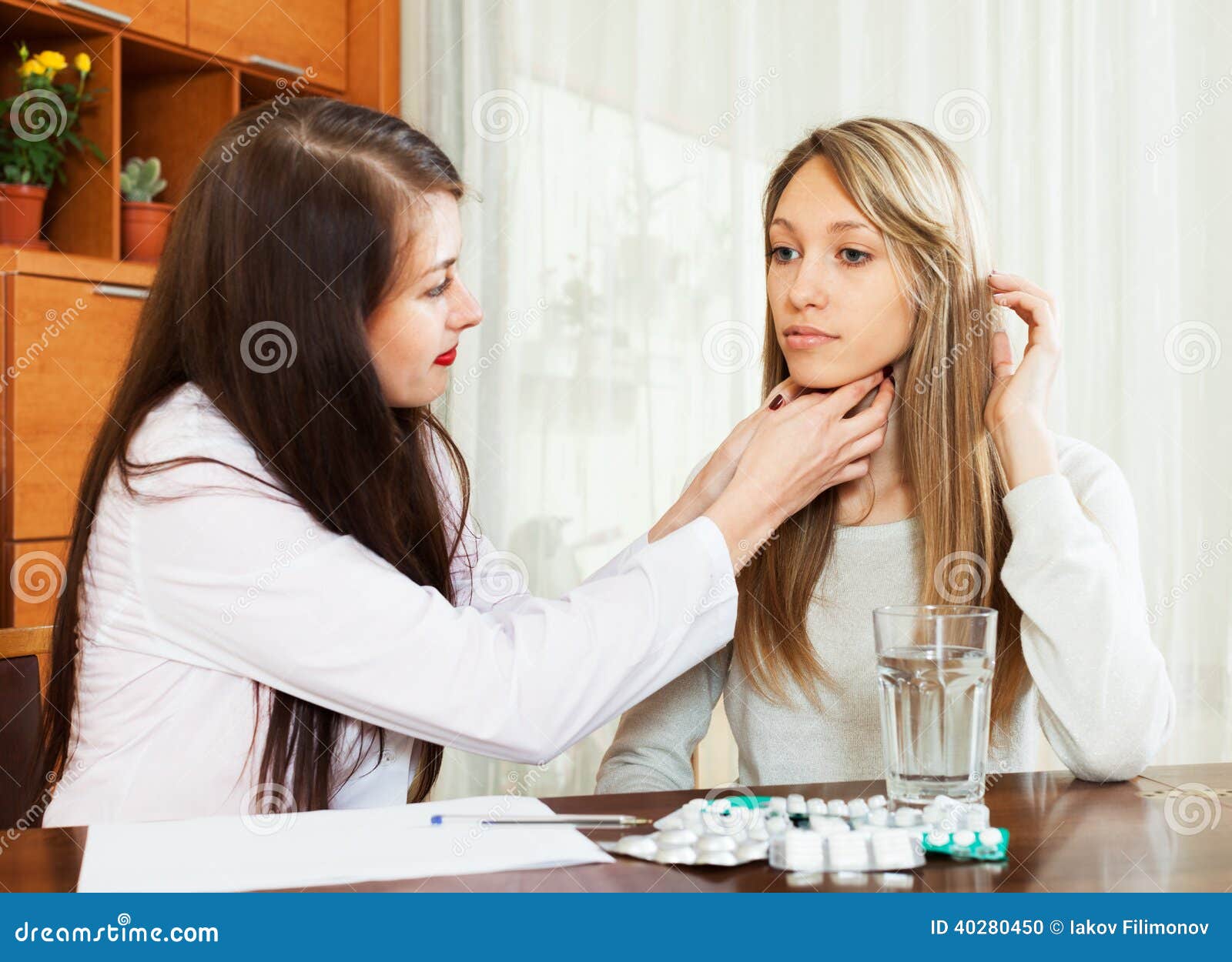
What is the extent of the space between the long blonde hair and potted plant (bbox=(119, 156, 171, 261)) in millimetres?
1836

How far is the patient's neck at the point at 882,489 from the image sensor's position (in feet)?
Answer: 5.01

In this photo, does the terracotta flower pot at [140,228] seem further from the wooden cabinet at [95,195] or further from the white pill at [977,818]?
the white pill at [977,818]

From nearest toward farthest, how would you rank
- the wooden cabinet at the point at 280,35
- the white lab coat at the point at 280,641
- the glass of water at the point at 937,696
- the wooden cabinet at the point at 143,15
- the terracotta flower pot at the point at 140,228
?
the glass of water at the point at 937,696
the white lab coat at the point at 280,641
the wooden cabinet at the point at 143,15
the terracotta flower pot at the point at 140,228
the wooden cabinet at the point at 280,35

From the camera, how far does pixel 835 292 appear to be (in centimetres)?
143

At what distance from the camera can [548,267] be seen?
10.4 feet

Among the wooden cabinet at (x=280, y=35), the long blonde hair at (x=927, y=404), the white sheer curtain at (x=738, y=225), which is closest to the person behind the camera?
the long blonde hair at (x=927, y=404)

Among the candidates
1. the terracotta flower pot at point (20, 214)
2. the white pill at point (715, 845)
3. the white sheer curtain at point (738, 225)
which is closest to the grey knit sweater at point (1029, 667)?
the white pill at point (715, 845)

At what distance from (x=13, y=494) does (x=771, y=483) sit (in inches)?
74.8

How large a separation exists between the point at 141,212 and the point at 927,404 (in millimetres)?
2053

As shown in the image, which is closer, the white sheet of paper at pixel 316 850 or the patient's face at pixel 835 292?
the white sheet of paper at pixel 316 850

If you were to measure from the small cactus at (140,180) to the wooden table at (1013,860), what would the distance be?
226 cm

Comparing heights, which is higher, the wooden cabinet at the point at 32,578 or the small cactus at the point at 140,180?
the small cactus at the point at 140,180

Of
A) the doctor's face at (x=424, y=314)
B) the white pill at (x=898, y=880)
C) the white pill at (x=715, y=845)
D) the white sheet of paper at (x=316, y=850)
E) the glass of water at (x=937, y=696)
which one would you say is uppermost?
the doctor's face at (x=424, y=314)
